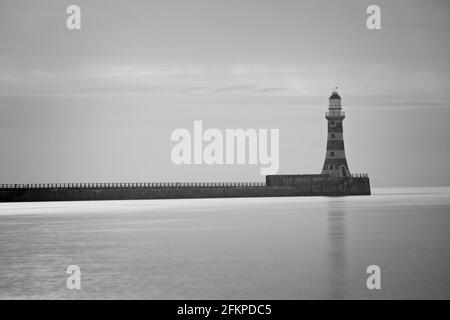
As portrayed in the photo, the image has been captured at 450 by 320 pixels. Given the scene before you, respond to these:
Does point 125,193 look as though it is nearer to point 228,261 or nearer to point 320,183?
point 320,183

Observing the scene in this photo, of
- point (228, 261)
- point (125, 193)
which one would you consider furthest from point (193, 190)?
point (228, 261)

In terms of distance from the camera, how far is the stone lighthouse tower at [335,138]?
307ft

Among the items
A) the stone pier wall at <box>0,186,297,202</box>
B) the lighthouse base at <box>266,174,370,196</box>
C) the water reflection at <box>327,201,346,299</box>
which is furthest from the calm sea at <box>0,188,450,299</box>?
the lighthouse base at <box>266,174,370,196</box>

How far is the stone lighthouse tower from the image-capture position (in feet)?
307

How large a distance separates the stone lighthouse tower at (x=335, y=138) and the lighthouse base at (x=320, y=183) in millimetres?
3743

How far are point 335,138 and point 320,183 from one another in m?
11.1

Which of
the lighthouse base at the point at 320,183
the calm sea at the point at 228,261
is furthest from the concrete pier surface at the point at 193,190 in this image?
the calm sea at the point at 228,261

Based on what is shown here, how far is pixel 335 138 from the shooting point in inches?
3679

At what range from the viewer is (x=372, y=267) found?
29.2 meters

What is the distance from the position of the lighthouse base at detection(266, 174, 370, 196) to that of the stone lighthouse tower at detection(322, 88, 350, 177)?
374cm

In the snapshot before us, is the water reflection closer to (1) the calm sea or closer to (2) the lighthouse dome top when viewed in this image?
(1) the calm sea

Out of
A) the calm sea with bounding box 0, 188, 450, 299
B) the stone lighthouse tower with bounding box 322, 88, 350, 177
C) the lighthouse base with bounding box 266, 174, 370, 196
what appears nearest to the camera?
the calm sea with bounding box 0, 188, 450, 299
